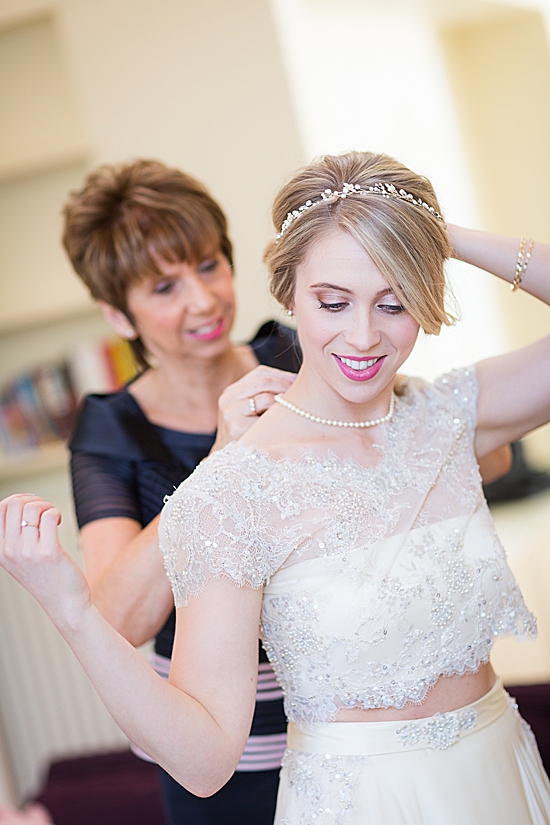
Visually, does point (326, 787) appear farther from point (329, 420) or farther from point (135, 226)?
point (135, 226)

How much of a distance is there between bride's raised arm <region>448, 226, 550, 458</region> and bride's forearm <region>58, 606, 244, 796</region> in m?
0.74

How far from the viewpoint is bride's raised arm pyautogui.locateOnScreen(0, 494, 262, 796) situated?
1.13 metres

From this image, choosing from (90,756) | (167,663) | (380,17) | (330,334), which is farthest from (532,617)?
(380,17)

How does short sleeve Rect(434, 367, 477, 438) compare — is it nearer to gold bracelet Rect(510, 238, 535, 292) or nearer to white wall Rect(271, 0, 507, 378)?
gold bracelet Rect(510, 238, 535, 292)

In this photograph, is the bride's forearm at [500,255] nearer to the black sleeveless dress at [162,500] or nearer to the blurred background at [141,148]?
the black sleeveless dress at [162,500]

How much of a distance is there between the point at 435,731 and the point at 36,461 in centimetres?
244

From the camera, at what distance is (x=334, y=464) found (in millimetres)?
1488

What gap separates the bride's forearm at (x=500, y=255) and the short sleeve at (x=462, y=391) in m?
0.20

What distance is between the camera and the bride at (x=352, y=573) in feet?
4.39

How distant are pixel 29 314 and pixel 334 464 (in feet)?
7.60

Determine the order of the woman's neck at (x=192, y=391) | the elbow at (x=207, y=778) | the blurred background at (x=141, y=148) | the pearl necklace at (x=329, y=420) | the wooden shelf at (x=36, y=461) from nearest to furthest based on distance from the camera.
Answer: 1. the elbow at (x=207, y=778)
2. the pearl necklace at (x=329, y=420)
3. the woman's neck at (x=192, y=391)
4. the blurred background at (x=141, y=148)
5. the wooden shelf at (x=36, y=461)

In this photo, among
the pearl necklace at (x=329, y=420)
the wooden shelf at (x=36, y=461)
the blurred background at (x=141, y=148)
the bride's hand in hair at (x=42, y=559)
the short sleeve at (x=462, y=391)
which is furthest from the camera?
the wooden shelf at (x=36, y=461)

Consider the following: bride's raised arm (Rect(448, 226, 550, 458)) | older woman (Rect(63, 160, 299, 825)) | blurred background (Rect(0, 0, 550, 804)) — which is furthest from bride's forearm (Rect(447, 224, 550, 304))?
blurred background (Rect(0, 0, 550, 804))

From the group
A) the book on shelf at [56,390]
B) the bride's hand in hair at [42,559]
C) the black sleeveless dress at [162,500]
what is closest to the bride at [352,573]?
the bride's hand in hair at [42,559]
